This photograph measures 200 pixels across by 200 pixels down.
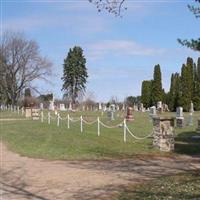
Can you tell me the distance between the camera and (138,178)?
14156mm

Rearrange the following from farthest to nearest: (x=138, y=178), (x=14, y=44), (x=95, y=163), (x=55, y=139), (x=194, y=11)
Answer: (x=14, y=44), (x=55, y=139), (x=95, y=163), (x=138, y=178), (x=194, y=11)

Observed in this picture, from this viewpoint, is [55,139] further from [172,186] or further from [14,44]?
[14,44]

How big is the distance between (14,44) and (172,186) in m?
82.7

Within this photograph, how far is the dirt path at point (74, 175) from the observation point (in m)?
12.6

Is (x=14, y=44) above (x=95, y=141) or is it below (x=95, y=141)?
above

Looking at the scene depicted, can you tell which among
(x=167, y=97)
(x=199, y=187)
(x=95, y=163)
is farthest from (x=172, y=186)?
(x=167, y=97)

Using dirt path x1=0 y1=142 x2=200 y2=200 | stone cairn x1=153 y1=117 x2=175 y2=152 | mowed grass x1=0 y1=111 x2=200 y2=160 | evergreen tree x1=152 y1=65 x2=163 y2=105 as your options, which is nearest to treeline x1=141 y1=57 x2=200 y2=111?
evergreen tree x1=152 y1=65 x2=163 y2=105

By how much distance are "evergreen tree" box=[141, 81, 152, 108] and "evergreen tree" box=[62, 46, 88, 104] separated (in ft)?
79.3

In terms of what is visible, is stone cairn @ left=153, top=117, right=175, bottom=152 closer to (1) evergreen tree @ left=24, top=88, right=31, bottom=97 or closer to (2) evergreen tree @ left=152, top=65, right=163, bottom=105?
(2) evergreen tree @ left=152, top=65, right=163, bottom=105

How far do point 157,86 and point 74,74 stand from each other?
3031 centimetres

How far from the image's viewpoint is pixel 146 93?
3115 inches

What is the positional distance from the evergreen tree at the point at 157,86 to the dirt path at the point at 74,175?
55466mm

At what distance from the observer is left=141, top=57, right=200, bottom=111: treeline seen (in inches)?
2702

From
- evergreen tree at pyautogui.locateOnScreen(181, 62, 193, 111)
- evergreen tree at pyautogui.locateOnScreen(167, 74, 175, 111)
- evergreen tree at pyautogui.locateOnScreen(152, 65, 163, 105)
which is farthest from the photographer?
evergreen tree at pyautogui.locateOnScreen(152, 65, 163, 105)
